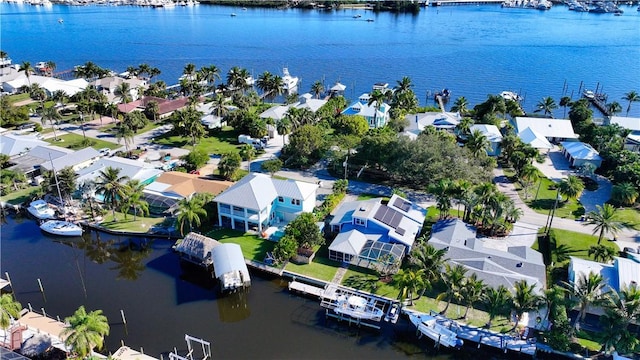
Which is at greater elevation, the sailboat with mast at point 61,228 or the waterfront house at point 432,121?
the waterfront house at point 432,121

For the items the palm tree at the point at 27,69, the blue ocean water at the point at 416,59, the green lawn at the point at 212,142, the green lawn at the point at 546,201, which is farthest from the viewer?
the blue ocean water at the point at 416,59

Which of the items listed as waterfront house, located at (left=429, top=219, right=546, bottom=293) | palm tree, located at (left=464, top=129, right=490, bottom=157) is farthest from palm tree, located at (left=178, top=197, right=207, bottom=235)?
palm tree, located at (left=464, top=129, right=490, bottom=157)

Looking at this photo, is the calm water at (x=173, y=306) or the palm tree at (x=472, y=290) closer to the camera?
the palm tree at (x=472, y=290)

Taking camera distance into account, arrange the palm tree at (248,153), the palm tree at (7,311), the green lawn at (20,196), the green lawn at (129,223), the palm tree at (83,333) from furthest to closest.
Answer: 1. the palm tree at (248,153)
2. the green lawn at (20,196)
3. the green lawn at (129,223)
4. the palm tree at (7,311)
5. the palm tree at (83,333)

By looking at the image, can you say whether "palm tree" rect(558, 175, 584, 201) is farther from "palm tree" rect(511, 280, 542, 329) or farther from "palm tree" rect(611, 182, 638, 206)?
"palm tree" rect(511, 280, 542, 329)

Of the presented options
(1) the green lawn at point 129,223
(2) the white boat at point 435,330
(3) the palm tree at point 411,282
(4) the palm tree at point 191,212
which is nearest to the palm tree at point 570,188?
(3) the palm tree at point 411,282

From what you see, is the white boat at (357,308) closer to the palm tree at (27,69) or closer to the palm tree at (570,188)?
the palm tree at (570,188)

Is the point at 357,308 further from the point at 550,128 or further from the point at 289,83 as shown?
the point at 289,83
